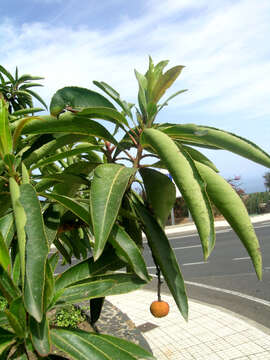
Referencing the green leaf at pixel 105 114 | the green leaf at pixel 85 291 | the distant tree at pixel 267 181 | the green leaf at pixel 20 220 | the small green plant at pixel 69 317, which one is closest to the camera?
the green leaf at pixel 20 220

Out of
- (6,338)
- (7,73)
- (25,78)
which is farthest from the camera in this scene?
(25,78)

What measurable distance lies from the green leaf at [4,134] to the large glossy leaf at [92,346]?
0.60 m

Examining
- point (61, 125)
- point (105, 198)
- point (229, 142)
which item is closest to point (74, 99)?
point (61, 125)

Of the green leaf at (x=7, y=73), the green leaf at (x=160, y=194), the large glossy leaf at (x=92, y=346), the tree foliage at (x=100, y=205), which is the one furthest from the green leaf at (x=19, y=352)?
the green leaf at (x=7, y=73)

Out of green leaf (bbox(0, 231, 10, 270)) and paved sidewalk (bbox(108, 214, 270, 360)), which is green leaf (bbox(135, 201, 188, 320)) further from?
paved sidewalk (bbox(108, 214, 270, 360))

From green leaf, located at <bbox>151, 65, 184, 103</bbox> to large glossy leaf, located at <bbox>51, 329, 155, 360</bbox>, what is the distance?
805mm

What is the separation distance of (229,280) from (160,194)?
7.38 m

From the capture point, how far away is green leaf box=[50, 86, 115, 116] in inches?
44.6

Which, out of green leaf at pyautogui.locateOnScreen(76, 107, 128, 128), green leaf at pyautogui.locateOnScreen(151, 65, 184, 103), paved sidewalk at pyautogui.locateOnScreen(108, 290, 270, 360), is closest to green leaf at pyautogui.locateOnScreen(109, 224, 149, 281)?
green leaf at pyautogui.locateOnScreen(76, 107, 128, 128)

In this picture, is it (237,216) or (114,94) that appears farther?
(114,94)

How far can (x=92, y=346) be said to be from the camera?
41.6 inches

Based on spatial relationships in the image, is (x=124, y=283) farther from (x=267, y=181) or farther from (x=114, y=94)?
(x=267, y=181)

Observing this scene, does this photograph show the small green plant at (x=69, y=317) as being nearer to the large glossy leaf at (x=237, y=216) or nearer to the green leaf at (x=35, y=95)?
the green leaf at (x=35, y=95)

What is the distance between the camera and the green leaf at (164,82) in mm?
1137
